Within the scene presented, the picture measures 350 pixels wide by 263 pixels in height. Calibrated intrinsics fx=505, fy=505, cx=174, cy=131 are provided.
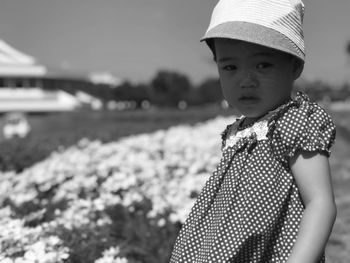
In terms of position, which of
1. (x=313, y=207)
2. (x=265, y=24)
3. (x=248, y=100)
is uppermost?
(x=265, y=24)

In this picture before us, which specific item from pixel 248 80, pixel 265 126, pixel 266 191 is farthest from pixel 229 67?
pixel 266 191

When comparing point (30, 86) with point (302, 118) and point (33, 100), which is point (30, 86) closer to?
point (33, 100)

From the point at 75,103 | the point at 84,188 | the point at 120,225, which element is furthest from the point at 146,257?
the point at 75,103

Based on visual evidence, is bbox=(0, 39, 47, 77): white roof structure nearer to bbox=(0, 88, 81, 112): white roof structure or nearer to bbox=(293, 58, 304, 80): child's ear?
bbox=(0, 88, 81, 112): white roof structure

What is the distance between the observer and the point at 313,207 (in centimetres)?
140

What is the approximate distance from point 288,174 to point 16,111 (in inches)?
1894

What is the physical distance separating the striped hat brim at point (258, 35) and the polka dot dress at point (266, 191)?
171mm

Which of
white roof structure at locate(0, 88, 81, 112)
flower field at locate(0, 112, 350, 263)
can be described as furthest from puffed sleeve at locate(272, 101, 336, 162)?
white roof structure at locate(0, 88, 81, 112)

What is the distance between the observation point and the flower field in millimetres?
2432

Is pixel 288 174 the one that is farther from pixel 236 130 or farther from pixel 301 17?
pixel 301 17

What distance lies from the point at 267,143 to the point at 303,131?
125 mm

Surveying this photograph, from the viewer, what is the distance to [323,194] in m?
1.40

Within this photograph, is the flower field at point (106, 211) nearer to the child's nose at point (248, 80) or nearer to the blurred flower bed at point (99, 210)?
the blurred flower bed at point (99, 210)

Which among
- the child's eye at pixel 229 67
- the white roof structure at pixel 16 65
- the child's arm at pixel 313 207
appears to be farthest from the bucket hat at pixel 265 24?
the white roof structure at pixel 16 65
